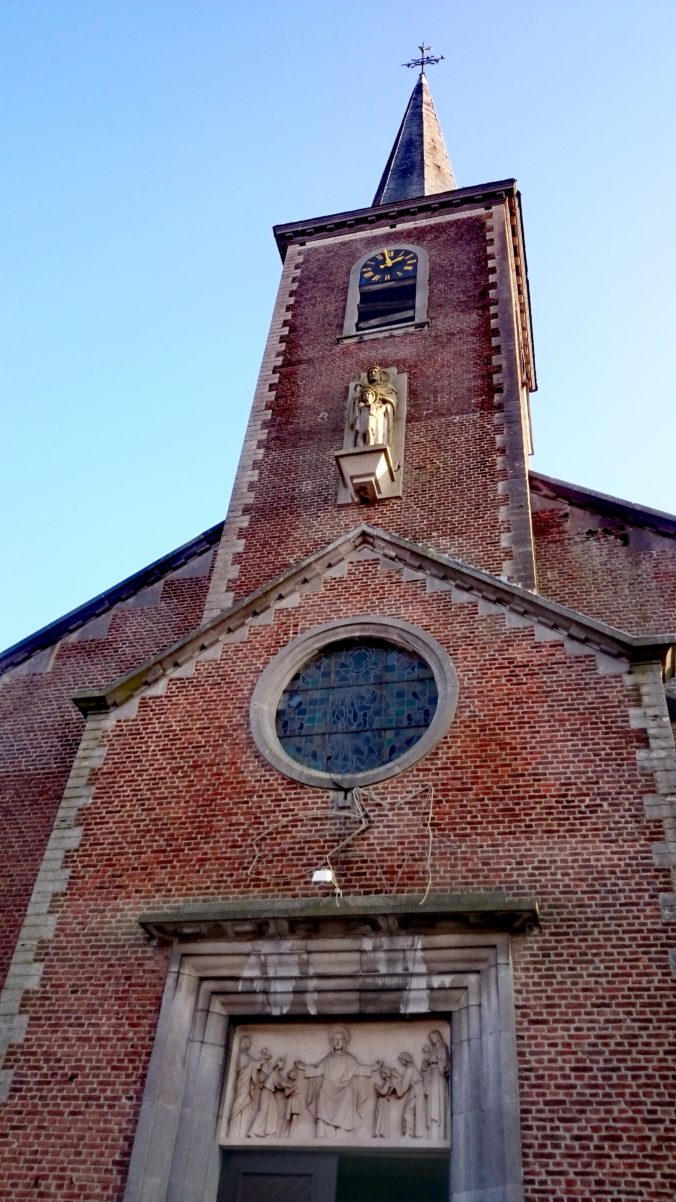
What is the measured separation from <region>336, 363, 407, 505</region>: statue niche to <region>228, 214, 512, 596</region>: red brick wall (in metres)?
A: 0.16

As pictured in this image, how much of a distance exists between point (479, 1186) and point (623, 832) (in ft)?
9.83

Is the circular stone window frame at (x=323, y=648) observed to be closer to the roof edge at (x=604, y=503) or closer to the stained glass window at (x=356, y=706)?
the stained glass window at (x=356, y=706)

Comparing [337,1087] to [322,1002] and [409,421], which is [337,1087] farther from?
Answer: [409,421]

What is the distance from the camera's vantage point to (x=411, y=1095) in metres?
8.26

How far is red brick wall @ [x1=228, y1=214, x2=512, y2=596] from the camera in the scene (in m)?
13.8

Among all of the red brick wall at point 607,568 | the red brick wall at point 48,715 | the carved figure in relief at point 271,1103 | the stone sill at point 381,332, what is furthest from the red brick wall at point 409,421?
the carved figure in relief at point 271,1103

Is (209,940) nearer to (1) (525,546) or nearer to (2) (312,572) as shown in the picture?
(2) (312,572)

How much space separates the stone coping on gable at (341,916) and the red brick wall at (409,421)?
5243 millimetres

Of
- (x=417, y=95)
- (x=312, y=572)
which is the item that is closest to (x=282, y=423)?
(x=312, y=572)

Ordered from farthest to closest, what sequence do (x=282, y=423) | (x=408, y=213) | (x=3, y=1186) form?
1. (x=408, y=213)
2. (x=282, y=423)
3. (x=3, y=1186)

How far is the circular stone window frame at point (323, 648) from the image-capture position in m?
9.91

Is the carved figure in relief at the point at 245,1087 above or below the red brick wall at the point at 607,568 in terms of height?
below

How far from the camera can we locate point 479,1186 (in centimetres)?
751

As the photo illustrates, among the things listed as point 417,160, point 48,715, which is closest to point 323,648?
point 48,715
